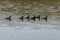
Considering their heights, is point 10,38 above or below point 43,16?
below

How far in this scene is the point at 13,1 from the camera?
3.47ft

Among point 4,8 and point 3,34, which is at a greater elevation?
point 4,8

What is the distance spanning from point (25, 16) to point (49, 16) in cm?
19

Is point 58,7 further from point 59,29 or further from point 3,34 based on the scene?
point 3,34

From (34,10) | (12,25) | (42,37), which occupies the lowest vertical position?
(42,37)

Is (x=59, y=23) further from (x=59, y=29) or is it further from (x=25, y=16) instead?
(x=25, y=16)

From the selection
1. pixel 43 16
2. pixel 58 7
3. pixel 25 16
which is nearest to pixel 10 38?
pixel 25 16

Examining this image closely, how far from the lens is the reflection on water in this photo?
104 centimetres

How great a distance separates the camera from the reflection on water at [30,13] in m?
1.04

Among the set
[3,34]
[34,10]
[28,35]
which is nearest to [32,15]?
[34,10]

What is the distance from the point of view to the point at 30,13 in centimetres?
104

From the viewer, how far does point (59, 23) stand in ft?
3.44

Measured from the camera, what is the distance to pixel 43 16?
3.39 ft

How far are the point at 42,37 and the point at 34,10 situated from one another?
0.22m
